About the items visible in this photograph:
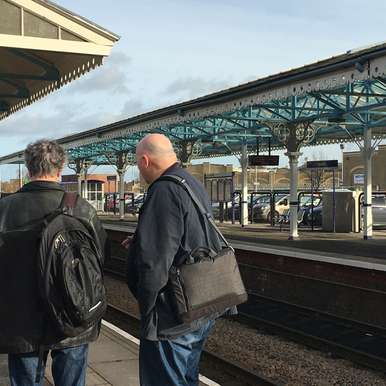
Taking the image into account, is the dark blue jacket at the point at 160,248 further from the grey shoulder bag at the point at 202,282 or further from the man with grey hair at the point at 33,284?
the man with grey hair at the point at 33,284

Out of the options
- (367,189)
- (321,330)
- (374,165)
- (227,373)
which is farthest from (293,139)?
(374,165)

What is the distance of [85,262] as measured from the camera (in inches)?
110

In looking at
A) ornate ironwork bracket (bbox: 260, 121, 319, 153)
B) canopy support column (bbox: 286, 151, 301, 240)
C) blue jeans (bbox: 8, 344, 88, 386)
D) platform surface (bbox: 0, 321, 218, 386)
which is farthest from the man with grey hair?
ornate ironwork bracket (bbox: 260, 121, 319, 153)

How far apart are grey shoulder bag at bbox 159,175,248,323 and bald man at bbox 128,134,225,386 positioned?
0.11 feet

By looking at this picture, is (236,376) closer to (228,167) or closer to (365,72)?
(365,72)

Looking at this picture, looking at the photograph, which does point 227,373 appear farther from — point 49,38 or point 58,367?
point 49,38

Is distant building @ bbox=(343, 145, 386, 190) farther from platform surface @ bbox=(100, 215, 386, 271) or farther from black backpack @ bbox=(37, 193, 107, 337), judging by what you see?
black backpack @ bbox=(37, 193, 107, 337)

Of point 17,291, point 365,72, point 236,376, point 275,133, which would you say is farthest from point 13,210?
point 275,133

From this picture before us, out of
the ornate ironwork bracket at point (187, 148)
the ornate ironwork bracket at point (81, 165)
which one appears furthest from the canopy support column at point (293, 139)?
the ornate ironwork bracket at point (81, 165)

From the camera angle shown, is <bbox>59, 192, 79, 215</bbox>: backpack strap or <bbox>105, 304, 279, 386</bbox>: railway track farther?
<bbox>105, 304, 279, 386</bbox>: railway track

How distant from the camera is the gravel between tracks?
6.83 meters

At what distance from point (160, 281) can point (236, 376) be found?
4264 millimetres

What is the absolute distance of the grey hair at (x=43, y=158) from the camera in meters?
3.06

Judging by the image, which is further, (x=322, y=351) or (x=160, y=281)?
(x=322, y=351)
